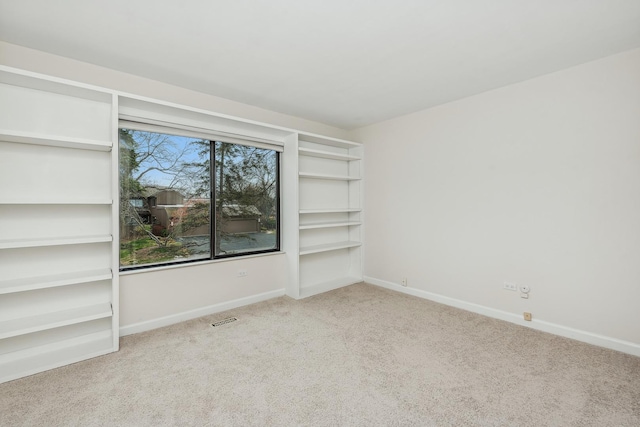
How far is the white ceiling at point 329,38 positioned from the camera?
1866 mm

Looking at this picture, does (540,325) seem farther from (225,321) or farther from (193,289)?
(193,289)

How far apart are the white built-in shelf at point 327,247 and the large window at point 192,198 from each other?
1.51 ft

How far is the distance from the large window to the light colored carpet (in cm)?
93

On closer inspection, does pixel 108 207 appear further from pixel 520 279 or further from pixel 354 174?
pixel 520 279

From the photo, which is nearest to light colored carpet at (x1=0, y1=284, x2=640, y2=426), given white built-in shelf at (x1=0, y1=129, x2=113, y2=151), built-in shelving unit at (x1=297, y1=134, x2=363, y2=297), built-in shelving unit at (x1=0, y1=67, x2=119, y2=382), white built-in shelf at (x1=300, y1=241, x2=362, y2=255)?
built-in shelving unit at (x1=0, y1=67, x2=119, y2=382)

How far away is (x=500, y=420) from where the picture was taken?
167 cm

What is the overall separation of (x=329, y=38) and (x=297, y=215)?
83.4 inches

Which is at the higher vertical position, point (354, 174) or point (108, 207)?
point (354, 174)

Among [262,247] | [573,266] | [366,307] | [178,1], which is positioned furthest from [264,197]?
[573,266]

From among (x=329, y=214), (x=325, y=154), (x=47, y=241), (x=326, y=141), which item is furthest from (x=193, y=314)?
(x=326, y=141)

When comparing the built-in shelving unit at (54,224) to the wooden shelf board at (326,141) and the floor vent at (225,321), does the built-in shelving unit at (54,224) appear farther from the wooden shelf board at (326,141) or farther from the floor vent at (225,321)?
the wooden shelf board at (326,141)

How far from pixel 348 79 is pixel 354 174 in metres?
2.02

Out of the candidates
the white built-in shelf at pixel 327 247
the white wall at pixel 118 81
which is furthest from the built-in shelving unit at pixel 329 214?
the white wall at pixel 118 81

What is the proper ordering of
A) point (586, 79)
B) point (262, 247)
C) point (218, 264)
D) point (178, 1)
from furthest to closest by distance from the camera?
point (262, 247)
point (218, 264)
point (586, 79)
point (178, 1)
